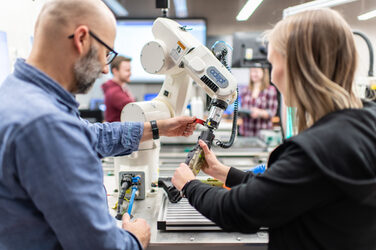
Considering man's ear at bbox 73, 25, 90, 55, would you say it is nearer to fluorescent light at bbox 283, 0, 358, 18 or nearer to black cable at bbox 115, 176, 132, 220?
black cable at bbox 115, 176, 132, 220

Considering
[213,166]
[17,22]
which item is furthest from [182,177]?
[17,22]

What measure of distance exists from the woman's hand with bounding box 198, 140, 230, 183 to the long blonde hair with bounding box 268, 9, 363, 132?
1.51 feet

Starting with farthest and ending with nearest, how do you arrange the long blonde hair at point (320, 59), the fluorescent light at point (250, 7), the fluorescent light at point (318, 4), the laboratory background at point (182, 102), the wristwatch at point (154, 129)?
the fluorescent light at point (250, 7)
the fluorescent light at point (318, 4)
the wristwatch at point (154, 129)
the laboratory background at point (182, 102)
the long blonde hair at point (320, 59)

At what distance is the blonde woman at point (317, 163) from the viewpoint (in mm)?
617

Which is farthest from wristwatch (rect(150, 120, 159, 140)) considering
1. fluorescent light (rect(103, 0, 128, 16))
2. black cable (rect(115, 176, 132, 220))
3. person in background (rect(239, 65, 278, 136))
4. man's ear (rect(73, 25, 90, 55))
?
fluorescent light (rect(103, 0, 128, 16))

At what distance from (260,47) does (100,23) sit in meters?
1.56

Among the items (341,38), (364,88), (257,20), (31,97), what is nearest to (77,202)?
(31,97)

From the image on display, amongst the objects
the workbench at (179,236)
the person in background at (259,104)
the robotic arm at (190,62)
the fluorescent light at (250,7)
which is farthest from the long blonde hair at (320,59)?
the person in background at (259,104)

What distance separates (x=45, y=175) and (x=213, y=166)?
697mm

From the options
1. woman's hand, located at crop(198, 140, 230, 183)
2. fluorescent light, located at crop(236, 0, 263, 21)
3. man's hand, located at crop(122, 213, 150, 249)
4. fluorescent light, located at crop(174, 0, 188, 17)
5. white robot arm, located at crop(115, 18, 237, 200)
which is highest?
fluorescent light, located at crop(174, 0, 188, 17)

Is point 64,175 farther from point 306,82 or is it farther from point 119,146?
point 306,82

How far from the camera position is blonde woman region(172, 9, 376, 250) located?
62 centimetres

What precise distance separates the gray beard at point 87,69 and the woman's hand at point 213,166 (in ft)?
1.70

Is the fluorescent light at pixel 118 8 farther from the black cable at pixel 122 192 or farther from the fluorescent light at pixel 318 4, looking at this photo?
the black cable at pixel 122 192
